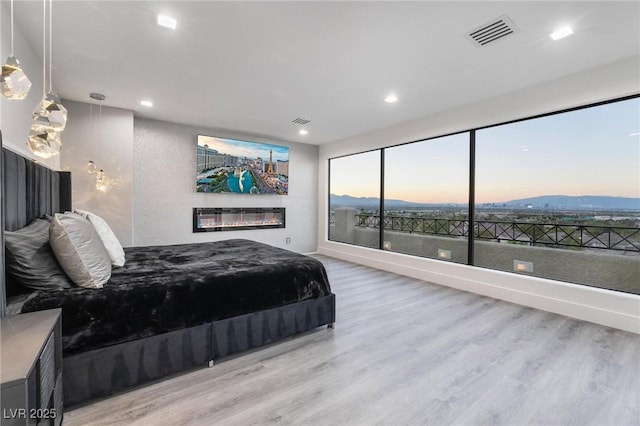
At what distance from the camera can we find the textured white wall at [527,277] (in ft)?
9.37

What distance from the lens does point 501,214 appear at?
4484 mm

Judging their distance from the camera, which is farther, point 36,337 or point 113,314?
point 113,314

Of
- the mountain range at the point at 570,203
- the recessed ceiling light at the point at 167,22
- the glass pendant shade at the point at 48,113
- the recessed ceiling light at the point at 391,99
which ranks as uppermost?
the recessed ceiling light at the point at 391,99

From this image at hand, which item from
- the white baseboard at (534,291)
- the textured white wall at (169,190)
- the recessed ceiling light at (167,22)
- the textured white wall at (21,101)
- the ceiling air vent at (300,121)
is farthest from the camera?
the ceiling air vent at (300,121)

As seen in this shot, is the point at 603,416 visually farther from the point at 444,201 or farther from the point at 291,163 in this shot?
the point at 291,163

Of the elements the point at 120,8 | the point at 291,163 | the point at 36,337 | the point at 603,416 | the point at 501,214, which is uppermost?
the point at 120,8

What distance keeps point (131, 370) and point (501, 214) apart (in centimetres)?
506

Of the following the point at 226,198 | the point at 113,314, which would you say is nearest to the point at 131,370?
the point at 113,314

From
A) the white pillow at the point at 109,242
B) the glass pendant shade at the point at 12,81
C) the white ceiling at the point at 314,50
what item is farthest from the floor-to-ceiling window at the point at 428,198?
the glass pendant shade at the point at 12,81

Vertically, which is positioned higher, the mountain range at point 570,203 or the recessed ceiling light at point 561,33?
the recessed ceiling light at point 561,33

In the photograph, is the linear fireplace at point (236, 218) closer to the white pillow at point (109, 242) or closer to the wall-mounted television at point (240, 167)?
the wall-mounted television at point (240, 167)

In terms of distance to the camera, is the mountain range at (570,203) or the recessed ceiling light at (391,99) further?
the recessed ceiling light at (391,99)

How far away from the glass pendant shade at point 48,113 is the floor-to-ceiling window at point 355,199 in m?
5.01

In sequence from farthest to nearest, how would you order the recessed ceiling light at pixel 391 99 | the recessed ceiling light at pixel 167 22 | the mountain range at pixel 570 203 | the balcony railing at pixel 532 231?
the recessed ceiling light at pixel 391 99 → the balcony railing at pixel 532 231 → the mountain range at pixel 570 203 → the recessed ceiling light at pixel 167 22
